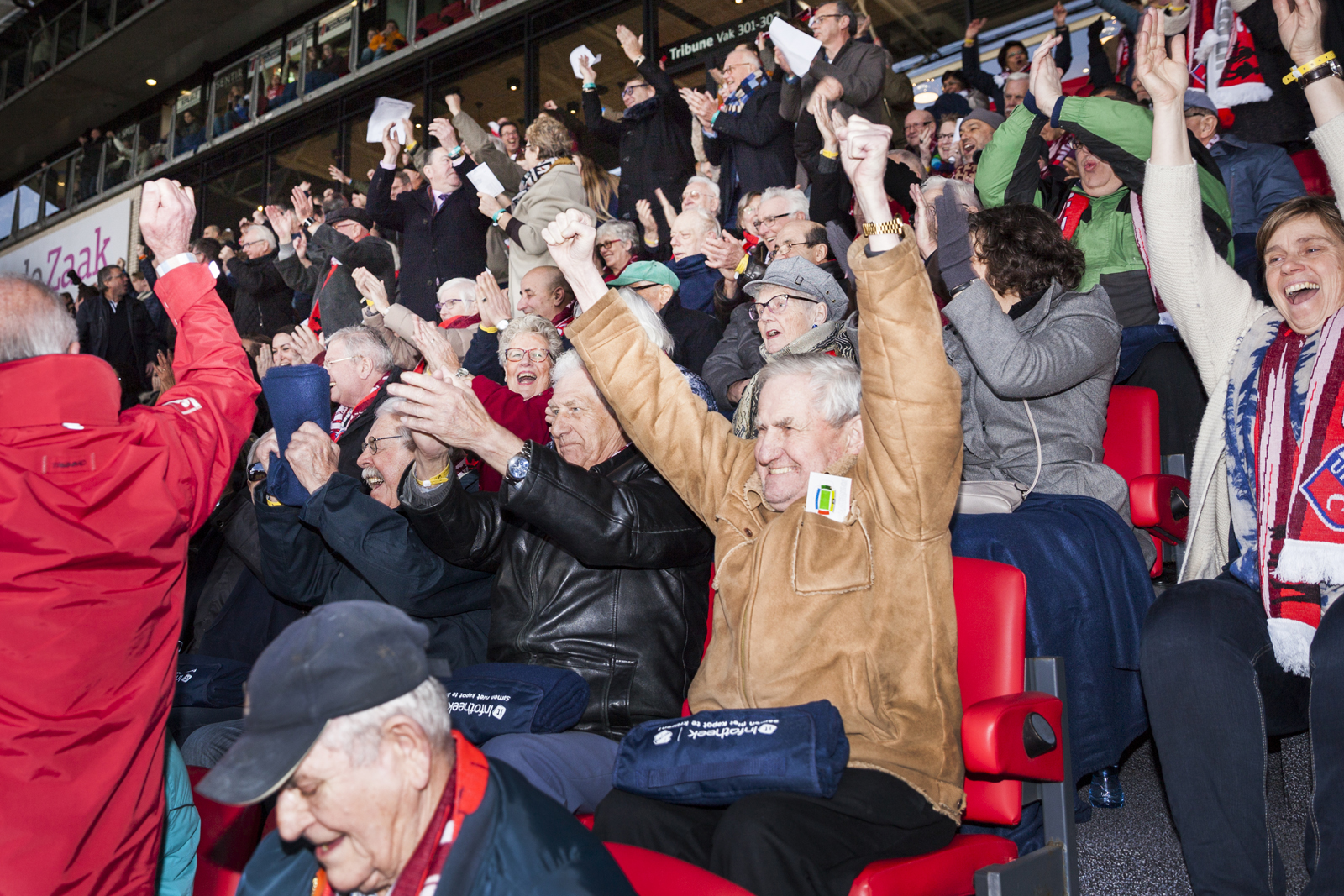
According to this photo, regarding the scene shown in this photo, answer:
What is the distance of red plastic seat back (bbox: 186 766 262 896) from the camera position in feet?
6.65

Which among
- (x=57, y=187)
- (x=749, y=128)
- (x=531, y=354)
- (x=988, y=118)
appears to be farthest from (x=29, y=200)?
(x=531, y=354)

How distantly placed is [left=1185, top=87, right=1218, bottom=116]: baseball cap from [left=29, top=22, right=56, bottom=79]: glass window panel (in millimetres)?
16079

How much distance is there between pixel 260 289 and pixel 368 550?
234 inches

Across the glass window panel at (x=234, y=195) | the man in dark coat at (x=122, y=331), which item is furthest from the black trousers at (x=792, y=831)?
the glass window panel at (x=234, y=195)

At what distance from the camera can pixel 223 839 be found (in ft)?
6.86

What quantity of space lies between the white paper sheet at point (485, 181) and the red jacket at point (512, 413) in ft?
9.10

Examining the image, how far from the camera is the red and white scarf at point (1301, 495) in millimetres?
1925

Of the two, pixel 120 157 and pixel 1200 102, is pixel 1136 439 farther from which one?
pixel 120 157

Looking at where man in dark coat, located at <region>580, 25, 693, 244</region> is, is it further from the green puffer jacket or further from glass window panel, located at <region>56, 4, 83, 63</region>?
glass window panel, located at <region>56, 4, 83, 63</region>

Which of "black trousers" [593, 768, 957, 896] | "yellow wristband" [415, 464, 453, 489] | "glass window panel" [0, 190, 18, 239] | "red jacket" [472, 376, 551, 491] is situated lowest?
"black trousers" [593, 768, 957, 896]

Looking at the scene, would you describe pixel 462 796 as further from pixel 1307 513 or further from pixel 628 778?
pixel 1307 513

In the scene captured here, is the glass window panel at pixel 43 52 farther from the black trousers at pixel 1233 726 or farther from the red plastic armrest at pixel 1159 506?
the black trousers at pixel 1233 726

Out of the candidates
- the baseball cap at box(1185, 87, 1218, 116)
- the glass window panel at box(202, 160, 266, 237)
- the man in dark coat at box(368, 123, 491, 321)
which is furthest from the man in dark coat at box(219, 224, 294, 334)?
the baseball cap at box(1185, 87, 1218, 116)

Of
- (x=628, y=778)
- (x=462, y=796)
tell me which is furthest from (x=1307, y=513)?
(x=462, y=796)
